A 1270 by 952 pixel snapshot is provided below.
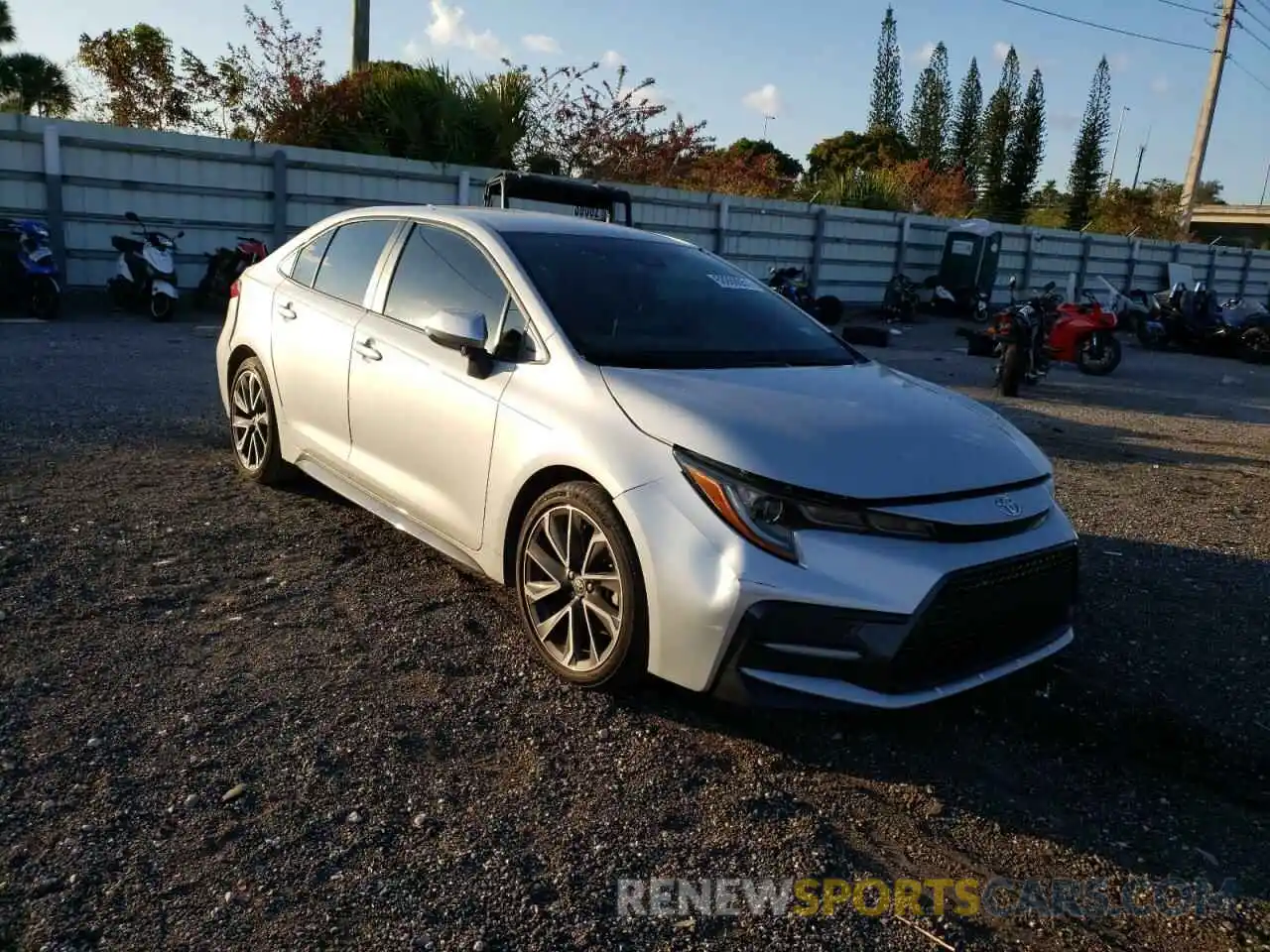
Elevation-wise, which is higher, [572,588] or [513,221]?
[513,221]

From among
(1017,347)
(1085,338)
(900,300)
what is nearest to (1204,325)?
(900,300)

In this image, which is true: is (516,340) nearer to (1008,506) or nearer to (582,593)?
(582,593)

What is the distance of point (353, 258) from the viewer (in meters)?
4.84

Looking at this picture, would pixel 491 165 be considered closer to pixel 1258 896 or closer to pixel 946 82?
pixel 1258 896

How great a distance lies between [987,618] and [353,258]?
3290mm

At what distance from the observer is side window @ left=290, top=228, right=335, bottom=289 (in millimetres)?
5121

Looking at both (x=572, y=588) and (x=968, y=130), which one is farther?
(x=968, y=130)

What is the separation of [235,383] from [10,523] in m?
1.34

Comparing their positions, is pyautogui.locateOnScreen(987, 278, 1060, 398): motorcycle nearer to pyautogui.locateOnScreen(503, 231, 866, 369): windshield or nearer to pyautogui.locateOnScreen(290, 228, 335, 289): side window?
pyautogui.locateOnScreen(503, 231, 866, 369): windshield

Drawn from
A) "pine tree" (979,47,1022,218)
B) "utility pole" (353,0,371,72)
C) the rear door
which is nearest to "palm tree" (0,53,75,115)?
"utility pole" (353,0,371,72)

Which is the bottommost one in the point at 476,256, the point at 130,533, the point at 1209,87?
the point at 130,533

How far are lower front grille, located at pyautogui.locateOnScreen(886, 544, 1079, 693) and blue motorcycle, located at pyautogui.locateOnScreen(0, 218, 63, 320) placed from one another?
37.6ft

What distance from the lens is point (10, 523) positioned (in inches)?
Result: 184

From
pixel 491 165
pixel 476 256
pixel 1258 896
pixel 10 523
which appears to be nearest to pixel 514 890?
pixel 1258 896
